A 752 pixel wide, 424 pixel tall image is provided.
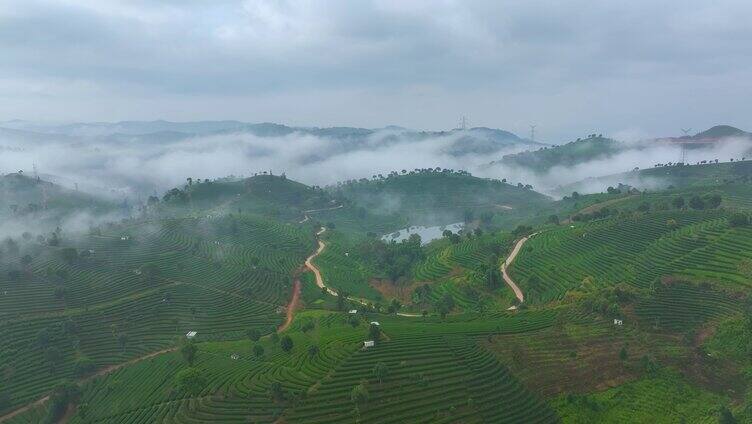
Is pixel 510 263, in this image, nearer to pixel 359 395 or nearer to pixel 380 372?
pixel 380 372

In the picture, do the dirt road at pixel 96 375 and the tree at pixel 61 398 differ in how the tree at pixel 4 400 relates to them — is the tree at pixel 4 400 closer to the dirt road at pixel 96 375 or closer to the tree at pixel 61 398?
the dirt road at pixel 96 375

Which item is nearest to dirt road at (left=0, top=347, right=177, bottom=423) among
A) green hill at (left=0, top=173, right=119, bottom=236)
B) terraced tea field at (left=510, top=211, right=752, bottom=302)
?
terraced tea field at (left=510, top=211, right=752, bottom=302)

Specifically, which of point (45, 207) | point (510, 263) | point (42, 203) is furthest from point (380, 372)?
point (42, 203)

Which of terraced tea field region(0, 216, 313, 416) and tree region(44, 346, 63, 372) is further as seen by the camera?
terraced tea field region(0, 216, 313, 416)

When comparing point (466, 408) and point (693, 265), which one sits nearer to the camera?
point (466, 408)

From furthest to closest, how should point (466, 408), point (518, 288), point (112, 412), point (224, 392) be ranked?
point (518, 288) → point (112, 412) → point (224, 392) → point (466, 408)

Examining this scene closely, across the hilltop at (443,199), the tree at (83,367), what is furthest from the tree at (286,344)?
the hilltop at (443,199)

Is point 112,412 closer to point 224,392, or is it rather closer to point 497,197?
point 224,392

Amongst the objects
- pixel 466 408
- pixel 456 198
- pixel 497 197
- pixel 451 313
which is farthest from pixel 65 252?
pixel 497 197

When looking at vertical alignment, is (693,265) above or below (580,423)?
above

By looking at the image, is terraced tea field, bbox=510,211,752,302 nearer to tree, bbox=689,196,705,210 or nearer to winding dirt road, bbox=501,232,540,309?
winding dirt road, bbox=501,232,540,309

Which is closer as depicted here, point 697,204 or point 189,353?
point 189,353
